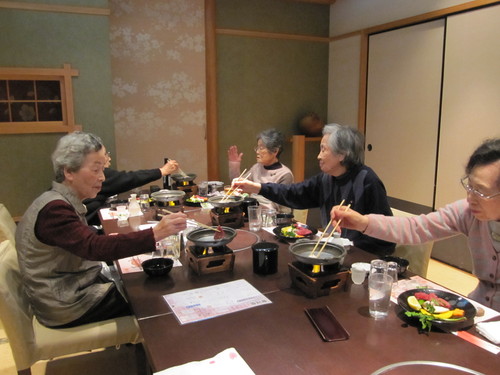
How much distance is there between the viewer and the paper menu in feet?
4.58

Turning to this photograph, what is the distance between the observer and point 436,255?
13.7ft

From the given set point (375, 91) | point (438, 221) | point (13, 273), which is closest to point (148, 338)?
point (13, 273)

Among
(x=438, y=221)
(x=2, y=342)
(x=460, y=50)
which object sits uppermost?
(x=460, y=50)

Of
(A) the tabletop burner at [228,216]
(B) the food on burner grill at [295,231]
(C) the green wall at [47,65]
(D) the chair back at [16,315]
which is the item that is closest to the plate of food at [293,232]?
(B) the food on burner grill at [295,231]

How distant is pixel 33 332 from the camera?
5.65ft

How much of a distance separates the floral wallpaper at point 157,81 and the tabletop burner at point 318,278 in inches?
123

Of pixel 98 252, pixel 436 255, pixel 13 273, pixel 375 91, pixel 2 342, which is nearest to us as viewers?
pixel 98 252

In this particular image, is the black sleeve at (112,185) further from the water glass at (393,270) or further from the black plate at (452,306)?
the black plate at (452,306)

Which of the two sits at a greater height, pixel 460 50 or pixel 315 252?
pixel 460 50

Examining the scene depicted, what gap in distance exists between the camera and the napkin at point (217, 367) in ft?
3.53

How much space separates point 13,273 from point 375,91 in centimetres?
415

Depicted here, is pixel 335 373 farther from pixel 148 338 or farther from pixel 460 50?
pixel 460 50

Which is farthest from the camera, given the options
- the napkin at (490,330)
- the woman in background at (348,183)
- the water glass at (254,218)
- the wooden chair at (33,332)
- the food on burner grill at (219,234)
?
the water glass at (254,218)

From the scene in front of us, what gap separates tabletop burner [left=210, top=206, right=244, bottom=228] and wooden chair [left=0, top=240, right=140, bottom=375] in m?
0.76
